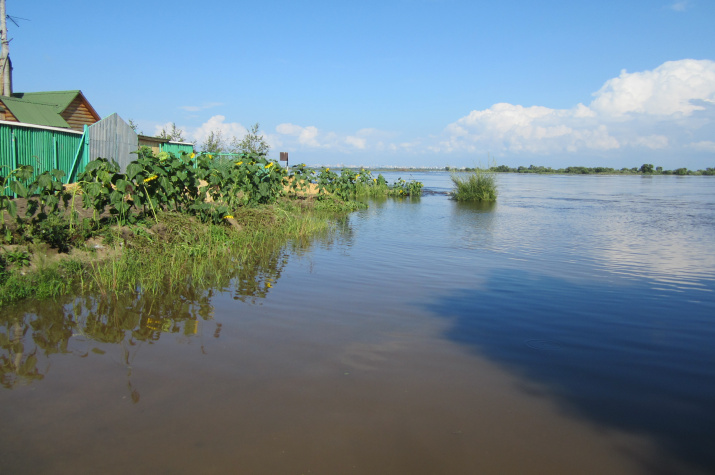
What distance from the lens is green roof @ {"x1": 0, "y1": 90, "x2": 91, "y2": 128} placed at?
16422 millimetres

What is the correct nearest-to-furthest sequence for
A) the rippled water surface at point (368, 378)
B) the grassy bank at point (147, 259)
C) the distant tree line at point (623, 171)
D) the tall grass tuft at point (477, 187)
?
the rippled water surface at point (368, 378) → the grassy bank at point (147, 259) → the tall grass tuft at point (477, 187) → the distant tree line at point (623, 171)

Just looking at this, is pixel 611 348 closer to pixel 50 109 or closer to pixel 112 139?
pixel 112 139

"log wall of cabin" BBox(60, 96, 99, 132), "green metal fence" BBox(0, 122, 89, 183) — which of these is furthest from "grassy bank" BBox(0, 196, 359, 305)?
"log wall of cabin" BBox(60, 96, 99, 132)

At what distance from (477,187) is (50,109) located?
17493mm

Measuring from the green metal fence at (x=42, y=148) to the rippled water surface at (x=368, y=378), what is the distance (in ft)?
23.4

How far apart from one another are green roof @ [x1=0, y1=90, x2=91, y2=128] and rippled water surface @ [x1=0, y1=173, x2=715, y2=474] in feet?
48.4

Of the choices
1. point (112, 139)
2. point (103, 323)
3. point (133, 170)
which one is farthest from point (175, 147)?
point (103, 323)

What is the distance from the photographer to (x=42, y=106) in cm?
1791

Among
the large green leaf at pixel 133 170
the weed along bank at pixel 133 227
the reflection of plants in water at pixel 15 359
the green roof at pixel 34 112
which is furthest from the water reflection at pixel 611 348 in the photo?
the green roof at pixel 34 112

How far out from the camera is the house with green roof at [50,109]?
53.8 ft

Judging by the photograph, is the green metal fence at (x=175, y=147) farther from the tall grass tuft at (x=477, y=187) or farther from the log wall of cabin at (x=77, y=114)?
the tall grass tuft at (x=477, y=187)

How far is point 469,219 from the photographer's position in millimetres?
14555

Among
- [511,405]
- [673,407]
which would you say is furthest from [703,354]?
[511,405]

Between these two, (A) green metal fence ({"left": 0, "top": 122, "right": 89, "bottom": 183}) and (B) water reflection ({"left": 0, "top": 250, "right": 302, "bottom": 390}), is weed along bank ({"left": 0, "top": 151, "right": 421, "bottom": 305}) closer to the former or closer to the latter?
(B) water reflection ({"left": 0, "top": 250, "right": 302, "bottom": 390})
